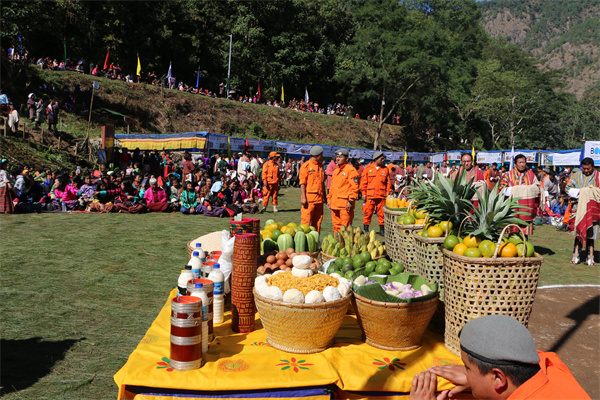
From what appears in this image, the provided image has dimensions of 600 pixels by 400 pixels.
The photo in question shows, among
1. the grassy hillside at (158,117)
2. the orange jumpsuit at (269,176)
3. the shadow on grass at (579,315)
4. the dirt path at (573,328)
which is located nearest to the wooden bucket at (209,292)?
the dirt path at (573,328)

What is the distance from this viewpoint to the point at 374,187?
1063cm

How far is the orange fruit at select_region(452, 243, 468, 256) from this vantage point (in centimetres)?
341

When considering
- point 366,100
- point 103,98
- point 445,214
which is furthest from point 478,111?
point 445,214

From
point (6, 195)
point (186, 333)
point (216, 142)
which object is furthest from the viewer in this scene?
point (216, 142)

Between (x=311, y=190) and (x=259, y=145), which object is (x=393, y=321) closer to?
(x=311, y=190)

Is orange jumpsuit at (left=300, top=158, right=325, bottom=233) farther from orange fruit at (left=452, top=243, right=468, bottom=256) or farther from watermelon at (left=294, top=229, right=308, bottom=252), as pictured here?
orange fruit at (left=452, top=243, right=468, bottom=256)

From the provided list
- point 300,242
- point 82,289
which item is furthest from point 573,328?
point 82,289

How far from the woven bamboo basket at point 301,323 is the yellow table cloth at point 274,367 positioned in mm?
70

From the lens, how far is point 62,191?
13.7 m

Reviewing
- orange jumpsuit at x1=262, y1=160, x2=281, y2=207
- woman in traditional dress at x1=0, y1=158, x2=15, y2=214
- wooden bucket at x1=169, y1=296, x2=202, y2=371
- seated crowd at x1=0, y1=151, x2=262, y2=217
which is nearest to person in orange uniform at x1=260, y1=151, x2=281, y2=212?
orange jumpsuit at x1=262, y1=160, x2=281, y2=207

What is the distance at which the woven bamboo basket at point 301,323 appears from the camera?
303cm

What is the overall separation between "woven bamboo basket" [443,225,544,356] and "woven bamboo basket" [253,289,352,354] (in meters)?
0.89

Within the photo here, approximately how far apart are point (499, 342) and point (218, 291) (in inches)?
95.2

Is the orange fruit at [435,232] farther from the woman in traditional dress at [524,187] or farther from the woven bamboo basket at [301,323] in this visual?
the woman in traditional dress at [524,187]
